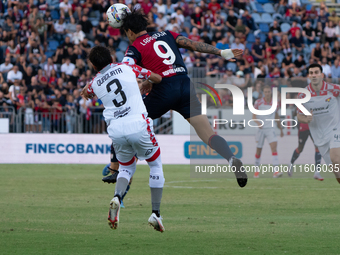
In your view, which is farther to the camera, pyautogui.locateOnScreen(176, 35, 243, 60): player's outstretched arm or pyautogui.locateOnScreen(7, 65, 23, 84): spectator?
pyautogui.locateOnScreen(7, 65, 23, 84): spectator

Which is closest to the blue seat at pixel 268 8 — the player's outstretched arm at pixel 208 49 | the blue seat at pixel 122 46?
the blue seat at pixel 122 46

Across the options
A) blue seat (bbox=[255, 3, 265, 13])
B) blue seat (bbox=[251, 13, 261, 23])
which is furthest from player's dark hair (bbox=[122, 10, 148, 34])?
blue seat (bbox=[255, 3, 265, 13])

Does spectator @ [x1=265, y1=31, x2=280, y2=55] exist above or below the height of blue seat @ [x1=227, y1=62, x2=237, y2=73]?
above

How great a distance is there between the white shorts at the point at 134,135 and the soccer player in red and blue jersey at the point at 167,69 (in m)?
0.86

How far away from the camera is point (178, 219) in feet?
25.7

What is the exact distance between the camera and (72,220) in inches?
303

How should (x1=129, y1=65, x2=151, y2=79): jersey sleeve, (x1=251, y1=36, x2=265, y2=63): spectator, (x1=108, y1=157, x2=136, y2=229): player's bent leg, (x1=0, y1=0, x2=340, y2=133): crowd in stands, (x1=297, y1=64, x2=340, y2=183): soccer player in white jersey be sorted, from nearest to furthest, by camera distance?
(x1=108, y1=157, x2=136, y2=229): player's bent leg < (x1=129, y1=65, x2=151, y2=79): jersey sleeve < (x1=297, y1=64, x2=340, y2=183): soccer player in white jersey < (x1=0, y1=0, x2=340, y2=133): crowd in stands < (x1=251, y1=36, x2=265, y2=63): spectator

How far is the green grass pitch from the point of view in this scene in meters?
5.87

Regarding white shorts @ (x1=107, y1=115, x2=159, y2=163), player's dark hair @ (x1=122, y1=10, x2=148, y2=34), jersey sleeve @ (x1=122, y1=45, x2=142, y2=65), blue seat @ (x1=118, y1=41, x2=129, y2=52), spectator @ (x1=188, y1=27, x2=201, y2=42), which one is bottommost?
blue seat @ (x1=118, y1=41, x2=129, y2=52)

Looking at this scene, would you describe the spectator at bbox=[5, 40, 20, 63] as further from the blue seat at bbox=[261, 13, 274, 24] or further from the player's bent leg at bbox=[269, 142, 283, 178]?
the blue seat at bbox=[261, 13, 274, 24]

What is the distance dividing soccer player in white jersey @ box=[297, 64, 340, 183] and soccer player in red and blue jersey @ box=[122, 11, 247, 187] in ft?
13.1

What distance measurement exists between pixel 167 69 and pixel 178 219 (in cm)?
216

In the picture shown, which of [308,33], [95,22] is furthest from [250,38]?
[95,22]

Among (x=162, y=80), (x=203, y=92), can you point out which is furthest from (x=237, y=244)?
(x=203, y=92)
